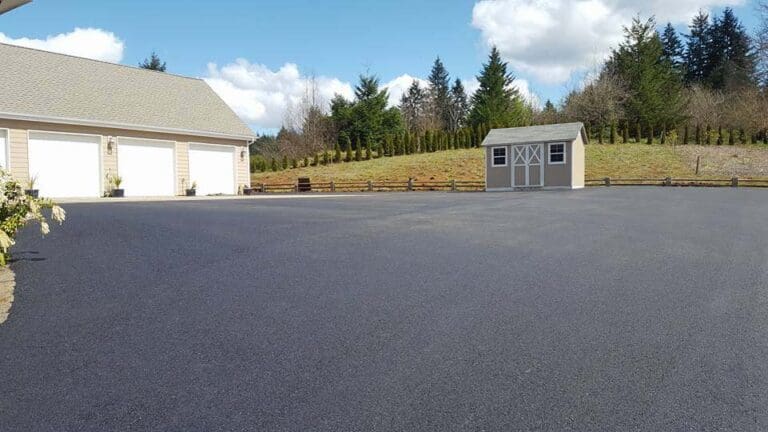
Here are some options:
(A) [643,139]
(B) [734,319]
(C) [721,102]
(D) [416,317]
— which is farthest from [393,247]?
(C) [721,102]

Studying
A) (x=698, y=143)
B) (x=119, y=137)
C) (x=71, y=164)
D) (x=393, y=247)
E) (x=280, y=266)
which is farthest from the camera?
(x=698, y=143)

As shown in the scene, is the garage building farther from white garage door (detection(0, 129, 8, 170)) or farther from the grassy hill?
the grassy hill

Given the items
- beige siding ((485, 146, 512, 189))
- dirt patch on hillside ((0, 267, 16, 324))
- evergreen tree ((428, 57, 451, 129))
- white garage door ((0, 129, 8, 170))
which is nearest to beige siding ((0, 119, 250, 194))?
white garage door ((0, 129, 8, 170))

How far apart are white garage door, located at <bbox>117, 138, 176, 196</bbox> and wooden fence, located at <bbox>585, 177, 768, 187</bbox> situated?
20.1m

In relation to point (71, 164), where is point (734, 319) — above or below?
below

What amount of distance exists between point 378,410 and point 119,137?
18.2m

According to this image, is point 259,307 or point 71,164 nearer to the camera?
point 259,307

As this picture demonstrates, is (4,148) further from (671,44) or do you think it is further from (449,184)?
(671,44)

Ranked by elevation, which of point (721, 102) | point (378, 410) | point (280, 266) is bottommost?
point (378, 410)

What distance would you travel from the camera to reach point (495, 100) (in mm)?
43531

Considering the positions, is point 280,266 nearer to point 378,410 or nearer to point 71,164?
point 378,410

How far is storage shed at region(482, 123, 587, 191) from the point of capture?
79.5ft

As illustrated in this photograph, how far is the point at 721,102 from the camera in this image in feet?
141

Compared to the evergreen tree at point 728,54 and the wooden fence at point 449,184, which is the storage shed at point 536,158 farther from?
the evergreen tree at point 728,54
